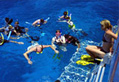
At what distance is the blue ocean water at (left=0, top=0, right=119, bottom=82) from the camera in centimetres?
564

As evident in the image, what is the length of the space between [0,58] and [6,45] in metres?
0.85

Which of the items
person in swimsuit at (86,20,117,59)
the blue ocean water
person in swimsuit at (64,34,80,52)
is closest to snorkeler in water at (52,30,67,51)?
person in swimsuit at (64,34,80,52)

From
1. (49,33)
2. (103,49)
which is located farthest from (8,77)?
(103,49)

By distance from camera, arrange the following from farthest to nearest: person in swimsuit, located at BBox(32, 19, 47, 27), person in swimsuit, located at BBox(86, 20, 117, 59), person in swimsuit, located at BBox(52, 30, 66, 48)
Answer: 1. person in swimsuit, located at BBox(32, 19, 47, 27)
2. person in swimsuit, located at BBox(52, 30, 66, 48)
3. person in swimsuit, located at BBox(86, 20, 117, 59)

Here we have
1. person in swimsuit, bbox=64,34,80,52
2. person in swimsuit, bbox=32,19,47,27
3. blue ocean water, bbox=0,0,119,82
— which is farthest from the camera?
person in swimsuit, bbox=32,19,47,27

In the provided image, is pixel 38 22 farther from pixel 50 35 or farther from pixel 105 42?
pixel 105 42

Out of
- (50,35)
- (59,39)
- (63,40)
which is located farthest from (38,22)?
(63,40)

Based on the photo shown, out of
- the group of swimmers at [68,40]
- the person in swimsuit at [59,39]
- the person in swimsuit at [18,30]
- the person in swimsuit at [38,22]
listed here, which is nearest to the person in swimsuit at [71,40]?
the group of swimmers at [68,40]

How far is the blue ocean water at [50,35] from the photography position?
5.64 metres

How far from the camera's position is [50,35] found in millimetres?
7723

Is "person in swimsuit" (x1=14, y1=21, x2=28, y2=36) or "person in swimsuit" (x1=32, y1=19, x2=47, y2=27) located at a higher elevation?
"person in swimsuit" (x1=32, y1=19, x2=47, y2=27)

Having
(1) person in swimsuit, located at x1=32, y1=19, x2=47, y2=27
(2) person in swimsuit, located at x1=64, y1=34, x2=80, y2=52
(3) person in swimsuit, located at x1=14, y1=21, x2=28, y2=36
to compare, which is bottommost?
(2) person in swimsuit, located at x1=64, y1=34, x2=80, y2=52

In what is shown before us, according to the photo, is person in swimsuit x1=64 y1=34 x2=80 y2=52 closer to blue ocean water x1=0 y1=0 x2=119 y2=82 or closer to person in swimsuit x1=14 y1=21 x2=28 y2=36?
blue ocean water x1=0 y1=0 x2=119 y2=82

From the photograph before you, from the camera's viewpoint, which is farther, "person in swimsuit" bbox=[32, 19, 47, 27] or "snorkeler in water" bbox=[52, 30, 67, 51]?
"person in swimsuit" bbox=[32, 19, 47, 27]
